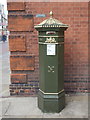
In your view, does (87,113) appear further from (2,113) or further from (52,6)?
(52,6)

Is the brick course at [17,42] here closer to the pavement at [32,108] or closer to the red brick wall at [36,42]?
the red brick wall at [36,42]

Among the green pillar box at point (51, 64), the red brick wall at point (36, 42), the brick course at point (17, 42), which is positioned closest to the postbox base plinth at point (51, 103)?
the green pillar box at point (51, 64)

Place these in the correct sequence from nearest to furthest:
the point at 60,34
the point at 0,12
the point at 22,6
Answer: the point at 60,34 < the point at 22,6 < the point at 0,12

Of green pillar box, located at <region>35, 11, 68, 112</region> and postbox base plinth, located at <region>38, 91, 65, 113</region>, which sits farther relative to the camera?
postbox base plinth, located at <region>38, 91, 65, 113</region>

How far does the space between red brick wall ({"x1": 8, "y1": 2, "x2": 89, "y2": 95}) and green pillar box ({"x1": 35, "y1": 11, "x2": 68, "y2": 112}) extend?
2.95 feet

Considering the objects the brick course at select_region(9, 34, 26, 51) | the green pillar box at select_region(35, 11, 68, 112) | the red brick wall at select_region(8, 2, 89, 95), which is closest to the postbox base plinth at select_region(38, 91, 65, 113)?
the green pillar box at select_region(35, 11, 68, 112)

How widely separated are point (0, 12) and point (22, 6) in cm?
3786

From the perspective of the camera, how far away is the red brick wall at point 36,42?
15.4 ft

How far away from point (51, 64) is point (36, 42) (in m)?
1.13

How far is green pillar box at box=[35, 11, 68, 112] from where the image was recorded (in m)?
3.76

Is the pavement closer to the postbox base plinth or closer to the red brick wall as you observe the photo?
the postbox base plinth

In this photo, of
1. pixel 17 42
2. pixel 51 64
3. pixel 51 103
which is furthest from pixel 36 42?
pixel 51 103

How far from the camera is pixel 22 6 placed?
4.66 m

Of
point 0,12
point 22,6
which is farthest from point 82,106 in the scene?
point 0,12
